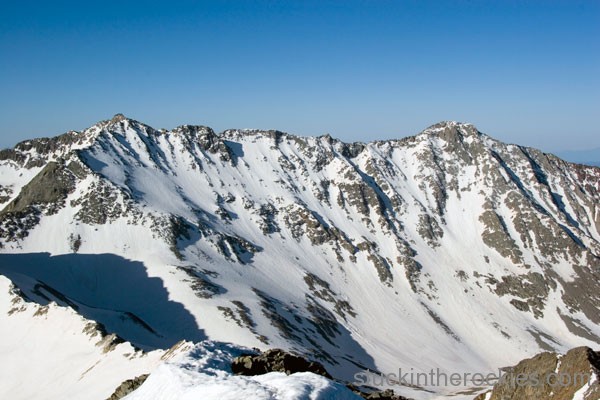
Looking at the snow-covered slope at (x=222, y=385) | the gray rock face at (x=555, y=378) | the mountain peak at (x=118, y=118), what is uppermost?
the mountain peak at (x=118, y=118)

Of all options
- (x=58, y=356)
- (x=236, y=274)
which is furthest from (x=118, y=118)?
(x=58, y=356)

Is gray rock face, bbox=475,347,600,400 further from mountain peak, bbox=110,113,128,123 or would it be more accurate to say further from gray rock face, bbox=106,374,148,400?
mountain peak, bbox=110,113,128,123

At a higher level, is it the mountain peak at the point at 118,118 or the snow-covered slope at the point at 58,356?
the mountain peak at the point at 118,118

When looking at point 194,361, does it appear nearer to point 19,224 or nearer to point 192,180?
point 19,224

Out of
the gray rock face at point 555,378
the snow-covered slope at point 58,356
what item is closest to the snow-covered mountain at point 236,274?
the snow-covered slope at point 58,356

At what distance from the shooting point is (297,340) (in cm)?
9331

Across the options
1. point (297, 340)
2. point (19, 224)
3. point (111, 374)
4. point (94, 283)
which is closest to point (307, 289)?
point (297, 340)

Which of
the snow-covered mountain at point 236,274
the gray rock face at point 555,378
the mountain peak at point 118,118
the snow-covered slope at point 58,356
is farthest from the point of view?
the mountain peak at point 118,118

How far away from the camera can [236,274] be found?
132 m

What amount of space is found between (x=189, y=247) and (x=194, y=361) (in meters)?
109

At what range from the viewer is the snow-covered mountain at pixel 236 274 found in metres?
88.1

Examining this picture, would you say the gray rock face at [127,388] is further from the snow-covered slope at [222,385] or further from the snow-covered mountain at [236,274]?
the snow-covered mountain at [236,274]

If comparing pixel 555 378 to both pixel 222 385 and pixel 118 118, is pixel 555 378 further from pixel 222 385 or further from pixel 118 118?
pixel 118 118

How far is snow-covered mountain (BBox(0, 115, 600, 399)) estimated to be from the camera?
8812cm
